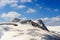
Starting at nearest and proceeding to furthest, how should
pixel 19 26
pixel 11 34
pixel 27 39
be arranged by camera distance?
pixel 27 39 → pixel 11 34 → pixel 19 26

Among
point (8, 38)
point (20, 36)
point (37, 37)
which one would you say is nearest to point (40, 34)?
point (37, 37)

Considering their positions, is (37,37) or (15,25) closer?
(37,37)

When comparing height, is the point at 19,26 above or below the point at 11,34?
above

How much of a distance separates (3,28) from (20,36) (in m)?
2.90

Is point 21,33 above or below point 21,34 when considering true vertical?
above

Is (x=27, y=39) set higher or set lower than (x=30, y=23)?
lower

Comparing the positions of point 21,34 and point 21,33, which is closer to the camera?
point 21,34

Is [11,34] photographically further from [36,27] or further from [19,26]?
[36,27]

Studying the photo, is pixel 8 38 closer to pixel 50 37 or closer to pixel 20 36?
pixel 20 36

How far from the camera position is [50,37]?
20141 millimetres

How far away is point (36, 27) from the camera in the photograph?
23.5 meters

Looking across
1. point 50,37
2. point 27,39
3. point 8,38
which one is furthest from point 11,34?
point 50,37

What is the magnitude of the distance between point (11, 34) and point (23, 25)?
3.66 metres

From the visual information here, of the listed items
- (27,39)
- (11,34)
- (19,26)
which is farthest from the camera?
(19,26)
